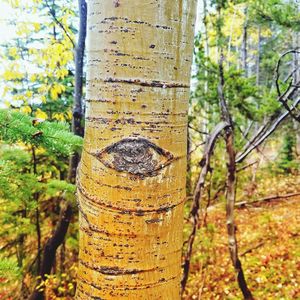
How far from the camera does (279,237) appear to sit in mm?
5445

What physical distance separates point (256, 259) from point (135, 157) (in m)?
4.77

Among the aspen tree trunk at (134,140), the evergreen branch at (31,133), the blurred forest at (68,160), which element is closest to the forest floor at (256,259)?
the blurred forest at (68,160)

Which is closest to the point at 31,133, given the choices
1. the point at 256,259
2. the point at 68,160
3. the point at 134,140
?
the point at 134,140

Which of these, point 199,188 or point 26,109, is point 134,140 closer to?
point 199,188

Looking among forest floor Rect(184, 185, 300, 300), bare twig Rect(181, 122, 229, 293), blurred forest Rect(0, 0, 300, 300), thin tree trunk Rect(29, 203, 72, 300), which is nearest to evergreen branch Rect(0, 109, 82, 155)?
bare twig Rect(181, 122, 229, 293)

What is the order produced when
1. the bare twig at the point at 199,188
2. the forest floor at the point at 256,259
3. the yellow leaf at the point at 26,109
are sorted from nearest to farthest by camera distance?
1. the bare twig at the point at 199,188
2. the yellow leaf at the point at 26,109
3. the forest floor at the point at 256,259

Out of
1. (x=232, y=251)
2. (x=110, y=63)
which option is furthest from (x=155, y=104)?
(x=232, y=251)

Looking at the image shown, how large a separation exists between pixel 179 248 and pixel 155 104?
0.32 meters

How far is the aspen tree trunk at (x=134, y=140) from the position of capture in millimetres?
614

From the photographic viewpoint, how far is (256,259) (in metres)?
4.80

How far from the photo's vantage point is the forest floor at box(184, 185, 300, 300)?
405cm

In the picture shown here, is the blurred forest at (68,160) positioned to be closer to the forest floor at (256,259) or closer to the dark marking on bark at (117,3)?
the forest floor at (256,259)

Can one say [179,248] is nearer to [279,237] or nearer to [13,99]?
[13,99]

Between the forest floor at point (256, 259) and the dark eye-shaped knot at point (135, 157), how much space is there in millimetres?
2546
